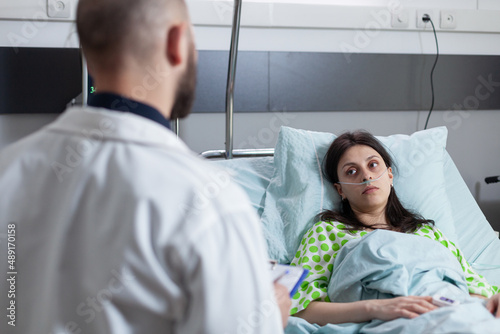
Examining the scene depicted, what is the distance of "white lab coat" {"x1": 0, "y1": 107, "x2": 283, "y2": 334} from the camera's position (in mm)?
717

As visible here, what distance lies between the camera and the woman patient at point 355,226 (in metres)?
1.52

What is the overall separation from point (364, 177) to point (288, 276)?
32.3 inches

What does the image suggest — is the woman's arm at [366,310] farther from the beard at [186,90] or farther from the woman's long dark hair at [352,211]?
the beard at [186,90]

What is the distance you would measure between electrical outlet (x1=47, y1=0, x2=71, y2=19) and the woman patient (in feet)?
A: 4.54

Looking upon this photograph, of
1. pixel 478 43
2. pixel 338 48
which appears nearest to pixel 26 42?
pixel 338 48

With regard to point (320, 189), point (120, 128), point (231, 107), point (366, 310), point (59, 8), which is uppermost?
point (59, 8)

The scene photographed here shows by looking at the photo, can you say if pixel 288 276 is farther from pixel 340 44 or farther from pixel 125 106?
pixel 340 44

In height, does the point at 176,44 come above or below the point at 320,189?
above

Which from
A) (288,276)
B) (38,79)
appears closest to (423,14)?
(38,79)

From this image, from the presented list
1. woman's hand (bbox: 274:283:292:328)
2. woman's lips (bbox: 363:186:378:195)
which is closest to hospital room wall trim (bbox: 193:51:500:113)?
woman's lips (bbox: 363:186:378:195)

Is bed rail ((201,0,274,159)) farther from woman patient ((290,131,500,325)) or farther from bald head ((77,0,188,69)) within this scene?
bald head ((77,0,188,69))

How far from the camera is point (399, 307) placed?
142 centimetres

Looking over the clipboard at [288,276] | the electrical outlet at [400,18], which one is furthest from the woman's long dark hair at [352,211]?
the electrical outlet at [400,18]

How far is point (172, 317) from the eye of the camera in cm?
76
